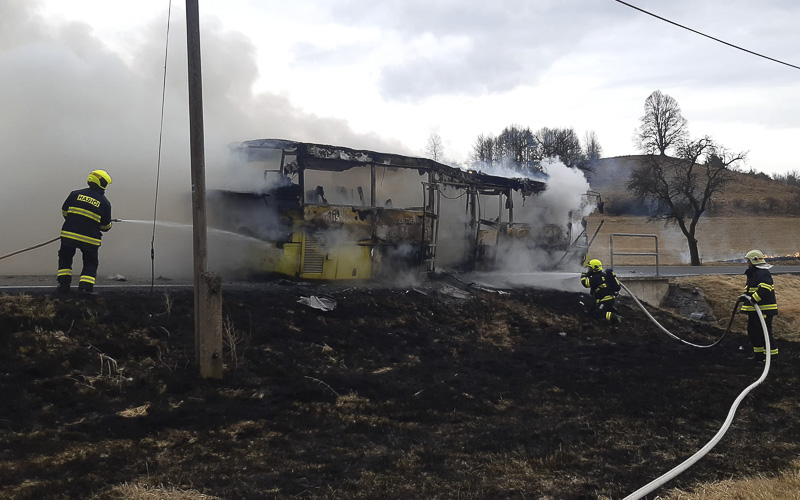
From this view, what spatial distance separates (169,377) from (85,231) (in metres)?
3.00

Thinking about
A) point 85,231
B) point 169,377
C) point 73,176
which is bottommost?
point 169,377

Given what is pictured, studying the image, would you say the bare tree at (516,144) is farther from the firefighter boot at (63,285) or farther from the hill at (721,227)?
the firefighter boot at (63,285)

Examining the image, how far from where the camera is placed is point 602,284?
12203 mm

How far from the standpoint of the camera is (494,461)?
15.5 feet

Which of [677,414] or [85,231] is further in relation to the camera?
[85,231]

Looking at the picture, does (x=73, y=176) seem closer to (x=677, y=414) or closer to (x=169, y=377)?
(x=169, y=377)

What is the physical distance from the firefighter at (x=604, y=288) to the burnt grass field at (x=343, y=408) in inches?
79.4

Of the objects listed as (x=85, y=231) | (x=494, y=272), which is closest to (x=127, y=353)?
(x=85, y=231)

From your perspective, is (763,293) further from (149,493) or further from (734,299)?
(149,493)

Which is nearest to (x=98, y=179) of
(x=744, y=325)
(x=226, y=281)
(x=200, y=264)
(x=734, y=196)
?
(x=200, y=264)

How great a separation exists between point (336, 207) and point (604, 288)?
17.8ft

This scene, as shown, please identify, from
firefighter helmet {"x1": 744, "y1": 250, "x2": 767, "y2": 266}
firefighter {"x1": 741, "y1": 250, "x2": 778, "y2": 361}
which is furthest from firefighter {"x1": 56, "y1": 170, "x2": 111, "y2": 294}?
firefighter helmet {"x1": 744, "y1": 250, "x2": 767, "y2": 266}

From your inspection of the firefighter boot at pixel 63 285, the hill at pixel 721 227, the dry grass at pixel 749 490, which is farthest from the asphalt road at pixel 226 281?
the hill at pixel 721 227

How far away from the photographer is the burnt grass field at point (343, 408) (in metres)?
4.27
